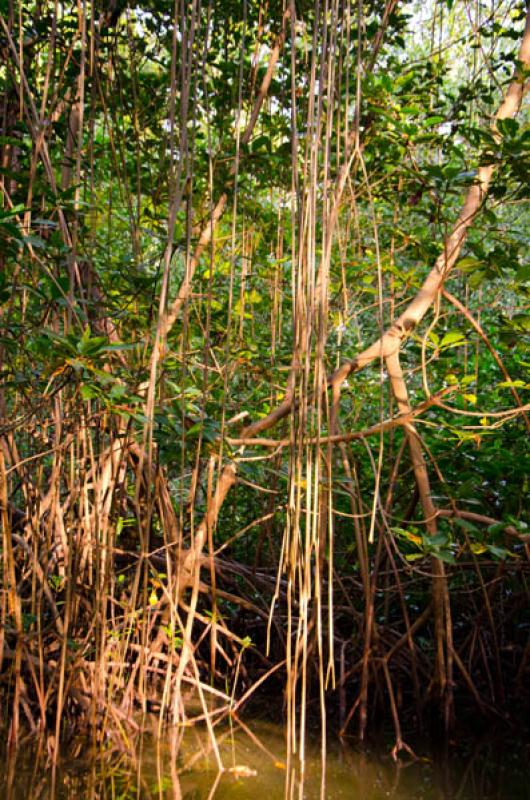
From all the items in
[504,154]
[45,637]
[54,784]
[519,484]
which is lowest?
[54,784]

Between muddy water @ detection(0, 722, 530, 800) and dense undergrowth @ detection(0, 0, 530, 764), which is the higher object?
dense undergrowth @ detection(0, 0, 530, 764)

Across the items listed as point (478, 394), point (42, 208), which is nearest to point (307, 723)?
point (478, 394)

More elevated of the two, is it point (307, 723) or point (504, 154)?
point (504, 154)

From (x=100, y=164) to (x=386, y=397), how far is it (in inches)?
62.0

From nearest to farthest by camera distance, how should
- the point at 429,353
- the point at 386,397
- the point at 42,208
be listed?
the point at 42,208 → the point at 429,353 → the point at 386,397

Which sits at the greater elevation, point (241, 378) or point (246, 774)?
point (241, 378)

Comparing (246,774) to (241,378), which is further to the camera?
(241,378)

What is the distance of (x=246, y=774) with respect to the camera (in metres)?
2.35

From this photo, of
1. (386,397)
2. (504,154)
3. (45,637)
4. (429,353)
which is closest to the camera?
(504,154)

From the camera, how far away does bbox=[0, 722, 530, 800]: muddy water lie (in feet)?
7.11

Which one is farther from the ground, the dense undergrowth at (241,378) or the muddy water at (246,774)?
the dense undergrowth at (241,378)

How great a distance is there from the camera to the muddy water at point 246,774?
2168mm

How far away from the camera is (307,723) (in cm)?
291

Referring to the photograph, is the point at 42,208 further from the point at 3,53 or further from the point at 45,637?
the point at 45,637
